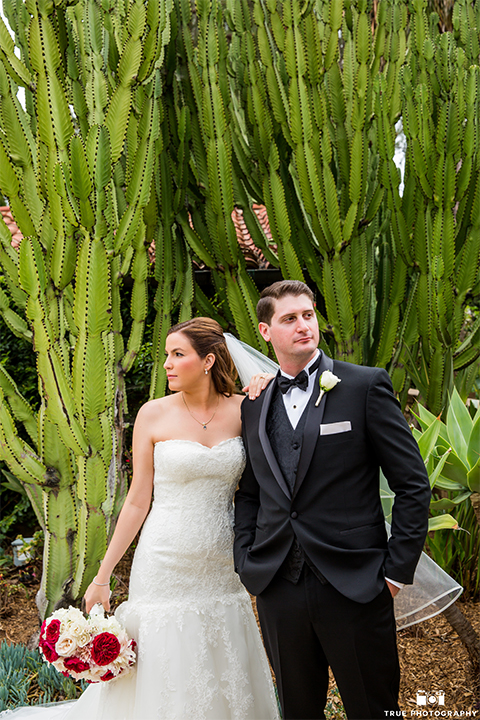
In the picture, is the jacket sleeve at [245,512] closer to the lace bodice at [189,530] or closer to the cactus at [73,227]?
the lace bodice at [189,530]

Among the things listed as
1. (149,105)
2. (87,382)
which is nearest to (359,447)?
(87,382)

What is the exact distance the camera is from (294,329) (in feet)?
6.74

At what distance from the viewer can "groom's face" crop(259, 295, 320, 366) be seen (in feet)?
6.73

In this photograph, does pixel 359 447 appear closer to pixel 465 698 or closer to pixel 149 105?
pixel 465 698

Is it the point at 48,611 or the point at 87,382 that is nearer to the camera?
the point at 87,382

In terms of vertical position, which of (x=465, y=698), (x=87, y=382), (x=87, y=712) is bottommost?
(x=465, y=698)

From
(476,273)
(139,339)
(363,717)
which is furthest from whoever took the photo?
(476,273)

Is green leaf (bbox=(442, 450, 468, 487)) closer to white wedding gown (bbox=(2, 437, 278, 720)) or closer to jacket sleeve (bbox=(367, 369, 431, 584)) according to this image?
jacket sleeve (bbox=(367, 369, 431, 584))

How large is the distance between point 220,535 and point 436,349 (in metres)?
2.46

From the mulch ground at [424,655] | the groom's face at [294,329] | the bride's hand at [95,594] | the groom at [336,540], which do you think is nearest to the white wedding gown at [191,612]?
the bride's hand at [95,594]

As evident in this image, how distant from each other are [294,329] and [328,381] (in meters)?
0.26

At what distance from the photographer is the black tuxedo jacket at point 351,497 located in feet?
5.91

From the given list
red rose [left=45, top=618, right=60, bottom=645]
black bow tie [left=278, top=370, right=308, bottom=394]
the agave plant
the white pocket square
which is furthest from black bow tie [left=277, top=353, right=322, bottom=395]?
red rose [left=45, top=618, right=60, bottom=645]

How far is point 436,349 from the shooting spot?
403 centimetres
